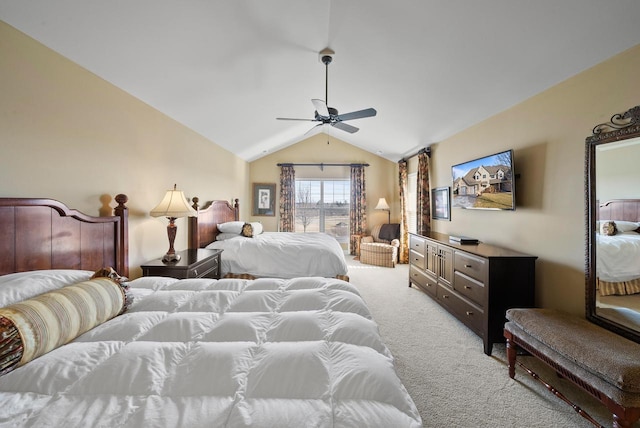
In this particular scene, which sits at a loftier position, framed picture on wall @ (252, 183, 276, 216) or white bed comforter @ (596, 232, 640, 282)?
framed picture on wall @ (252, 183, 276, 216)

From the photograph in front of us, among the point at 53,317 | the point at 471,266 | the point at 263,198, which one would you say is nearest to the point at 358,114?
the point at 471,266

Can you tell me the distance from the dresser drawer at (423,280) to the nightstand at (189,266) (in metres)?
2.80

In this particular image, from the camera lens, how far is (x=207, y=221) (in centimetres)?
388

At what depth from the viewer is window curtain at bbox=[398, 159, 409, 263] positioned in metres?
5.68

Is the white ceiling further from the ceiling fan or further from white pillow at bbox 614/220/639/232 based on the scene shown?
white pillow at bbox 614/220/639/232

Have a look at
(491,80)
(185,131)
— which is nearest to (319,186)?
(185,131)

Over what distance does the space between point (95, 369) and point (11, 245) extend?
1156 mm

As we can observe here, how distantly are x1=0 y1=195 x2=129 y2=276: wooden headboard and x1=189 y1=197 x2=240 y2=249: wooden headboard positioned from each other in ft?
4.39

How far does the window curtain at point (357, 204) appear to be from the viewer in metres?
6.43

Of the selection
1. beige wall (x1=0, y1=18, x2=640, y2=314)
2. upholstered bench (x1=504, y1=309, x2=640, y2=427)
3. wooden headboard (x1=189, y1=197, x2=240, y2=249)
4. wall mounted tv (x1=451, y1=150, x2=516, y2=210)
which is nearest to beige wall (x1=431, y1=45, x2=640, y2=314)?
beige wall (x1=0, y1=18, x2=640, y2=314)

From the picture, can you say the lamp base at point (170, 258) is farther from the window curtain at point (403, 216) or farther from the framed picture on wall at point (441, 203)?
the window curtain at point (403, 216)

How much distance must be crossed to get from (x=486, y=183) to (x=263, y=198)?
4.92m

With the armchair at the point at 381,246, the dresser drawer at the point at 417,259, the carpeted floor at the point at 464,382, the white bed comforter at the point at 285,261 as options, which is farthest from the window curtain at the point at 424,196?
the white bed comforter at the point at 285,261

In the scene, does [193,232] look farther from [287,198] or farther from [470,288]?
[470,288]
